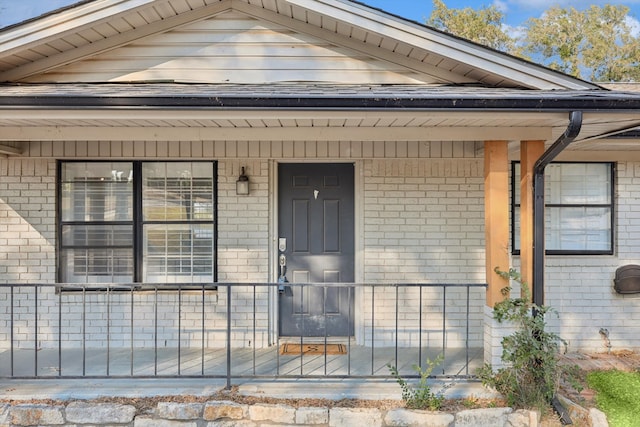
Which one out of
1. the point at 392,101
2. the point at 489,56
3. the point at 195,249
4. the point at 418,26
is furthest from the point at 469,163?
the point at 195,249

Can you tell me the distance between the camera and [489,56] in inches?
166

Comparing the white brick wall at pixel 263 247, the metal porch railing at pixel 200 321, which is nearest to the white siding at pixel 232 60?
the white brick wall at pixel 263 247

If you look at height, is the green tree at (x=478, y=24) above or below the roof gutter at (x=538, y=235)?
above

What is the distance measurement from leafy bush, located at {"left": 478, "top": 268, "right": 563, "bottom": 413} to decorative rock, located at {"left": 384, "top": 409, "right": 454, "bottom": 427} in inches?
19.7

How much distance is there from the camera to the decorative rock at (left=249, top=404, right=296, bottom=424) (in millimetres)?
3730

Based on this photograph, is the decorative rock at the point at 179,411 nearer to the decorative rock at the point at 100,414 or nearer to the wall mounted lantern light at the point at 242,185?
the decorative rock at the point at 100,414

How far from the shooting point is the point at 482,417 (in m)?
3.72

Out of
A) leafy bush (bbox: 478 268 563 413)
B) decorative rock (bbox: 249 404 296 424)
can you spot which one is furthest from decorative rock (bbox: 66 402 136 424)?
leafy bush (bbox: 478 268 563 413)

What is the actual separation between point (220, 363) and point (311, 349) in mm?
990

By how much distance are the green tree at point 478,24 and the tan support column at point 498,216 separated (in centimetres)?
1806

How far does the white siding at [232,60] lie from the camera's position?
4.64 m

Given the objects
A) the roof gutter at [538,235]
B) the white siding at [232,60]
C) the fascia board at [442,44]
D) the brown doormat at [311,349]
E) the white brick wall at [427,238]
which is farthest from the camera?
the white brick wall at [427,238]

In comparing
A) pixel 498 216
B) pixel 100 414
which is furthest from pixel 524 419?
pixel 100 414

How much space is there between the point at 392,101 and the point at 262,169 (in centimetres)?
211
